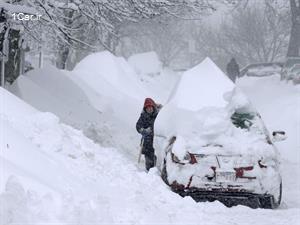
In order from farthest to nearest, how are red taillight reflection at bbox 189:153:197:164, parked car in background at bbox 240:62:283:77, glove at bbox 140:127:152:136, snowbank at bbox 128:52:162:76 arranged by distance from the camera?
parked car in background at bbox 240:62:283:77 → snowbank at bbox 128:52:162:76 → glove at bbox 140:127:152:136 → red taillight reflection at bbox 189:153:197:164

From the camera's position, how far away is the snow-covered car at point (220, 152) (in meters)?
8.03

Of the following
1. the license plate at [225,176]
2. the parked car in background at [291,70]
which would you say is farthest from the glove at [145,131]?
the parked car in background at [291,70]

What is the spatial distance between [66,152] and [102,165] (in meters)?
0.55

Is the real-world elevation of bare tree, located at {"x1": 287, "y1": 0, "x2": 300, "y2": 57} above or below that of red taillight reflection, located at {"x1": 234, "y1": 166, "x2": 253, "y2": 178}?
below

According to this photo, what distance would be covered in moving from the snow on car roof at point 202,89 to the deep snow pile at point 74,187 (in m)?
1.26

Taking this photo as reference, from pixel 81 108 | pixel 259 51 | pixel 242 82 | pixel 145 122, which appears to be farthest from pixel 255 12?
pixel 145 122

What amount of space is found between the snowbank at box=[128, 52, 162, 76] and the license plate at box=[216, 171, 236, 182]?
2193 centimetres

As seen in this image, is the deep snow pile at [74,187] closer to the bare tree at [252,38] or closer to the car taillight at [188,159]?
the car taillight at [188,159]

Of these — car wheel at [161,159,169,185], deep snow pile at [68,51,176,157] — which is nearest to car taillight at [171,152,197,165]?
car wheel at [161,159,169,185]

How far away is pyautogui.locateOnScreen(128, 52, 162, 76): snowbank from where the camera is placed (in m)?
30.3

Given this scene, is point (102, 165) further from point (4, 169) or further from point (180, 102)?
point (4, 169)

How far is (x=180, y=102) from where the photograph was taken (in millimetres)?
9266

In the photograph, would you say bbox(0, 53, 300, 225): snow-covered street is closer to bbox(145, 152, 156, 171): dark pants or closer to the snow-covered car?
the snow-covered car

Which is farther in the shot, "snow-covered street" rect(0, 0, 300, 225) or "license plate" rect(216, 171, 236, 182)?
"license plate" rect(216, 171, 236, 182)
